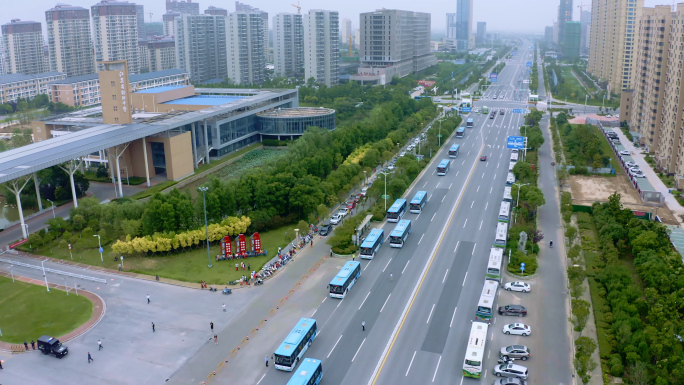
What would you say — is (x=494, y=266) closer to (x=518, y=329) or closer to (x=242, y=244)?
(x=518, y=329)

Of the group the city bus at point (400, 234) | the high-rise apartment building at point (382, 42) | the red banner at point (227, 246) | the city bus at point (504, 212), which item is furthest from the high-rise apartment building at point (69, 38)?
the city bus at point (504, 212)

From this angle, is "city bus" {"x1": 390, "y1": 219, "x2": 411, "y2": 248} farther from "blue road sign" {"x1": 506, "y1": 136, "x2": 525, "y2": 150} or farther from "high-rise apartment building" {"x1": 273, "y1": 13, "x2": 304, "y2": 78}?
"high-rise apartment building" {"x1": 273, "y1": 13, "x2": 304, "y2": 78}

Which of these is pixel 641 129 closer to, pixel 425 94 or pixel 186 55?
pixel 425 94

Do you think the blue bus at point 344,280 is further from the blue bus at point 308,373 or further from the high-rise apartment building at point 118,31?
the high-rise apartment building at point 118,31

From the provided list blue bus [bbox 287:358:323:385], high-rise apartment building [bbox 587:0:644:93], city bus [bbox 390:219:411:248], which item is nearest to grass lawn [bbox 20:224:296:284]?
city bus [bbox 390:219:411:248]

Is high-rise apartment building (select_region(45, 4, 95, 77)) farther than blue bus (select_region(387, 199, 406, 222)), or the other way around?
high-rise apartment building (select_region(45, 4, 95, 77))

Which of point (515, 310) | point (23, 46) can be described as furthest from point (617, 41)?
point (23, 46)

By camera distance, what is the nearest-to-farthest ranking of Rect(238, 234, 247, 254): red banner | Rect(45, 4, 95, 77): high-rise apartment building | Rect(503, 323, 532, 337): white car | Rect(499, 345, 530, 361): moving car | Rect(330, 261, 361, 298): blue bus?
Rect(499, 345, 530, 361): moving car, Rect(503, 323, 532, 337): white car, Rect(330, 261, 361, 298): blue bus, Rect(238, 234, 247, 254): red banner, Rect(45, 4, 95, 77): high-rise apartment building
